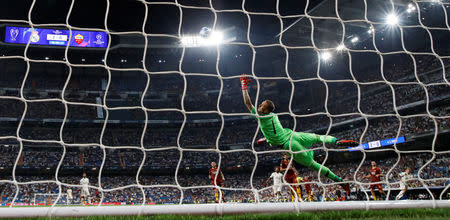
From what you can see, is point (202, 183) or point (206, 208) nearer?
point (206, 208)

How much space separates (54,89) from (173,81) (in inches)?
387

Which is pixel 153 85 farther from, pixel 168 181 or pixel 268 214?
pixel 268 214

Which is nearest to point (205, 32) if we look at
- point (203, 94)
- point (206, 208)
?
point (203, 94)

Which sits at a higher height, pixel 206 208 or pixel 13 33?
pixel 13 33

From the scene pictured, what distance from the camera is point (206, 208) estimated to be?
7.15ft

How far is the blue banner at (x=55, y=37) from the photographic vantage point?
2461cm

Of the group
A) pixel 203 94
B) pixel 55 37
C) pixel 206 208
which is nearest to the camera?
pixel 206 208

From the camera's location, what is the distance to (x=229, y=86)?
29375mm

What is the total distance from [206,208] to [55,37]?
26.9 m

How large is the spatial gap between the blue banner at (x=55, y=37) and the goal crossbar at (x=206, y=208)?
2495 cm

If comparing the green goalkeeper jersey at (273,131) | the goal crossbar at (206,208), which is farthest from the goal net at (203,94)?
the goal crossbar at (206,208)

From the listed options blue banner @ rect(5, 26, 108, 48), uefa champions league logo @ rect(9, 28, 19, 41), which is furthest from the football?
uefa champions league logo @ rect(9, 28, 19, 41)

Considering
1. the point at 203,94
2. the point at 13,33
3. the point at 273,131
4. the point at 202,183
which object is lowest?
the point at 202,183

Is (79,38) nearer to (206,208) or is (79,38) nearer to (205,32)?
(205,32)
